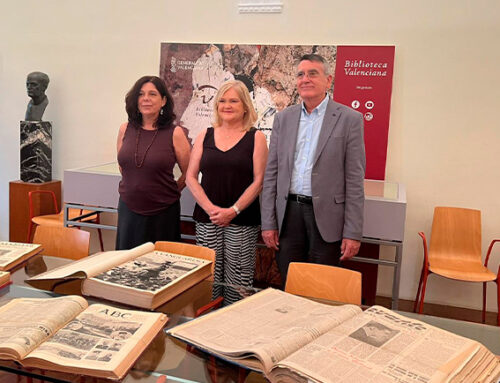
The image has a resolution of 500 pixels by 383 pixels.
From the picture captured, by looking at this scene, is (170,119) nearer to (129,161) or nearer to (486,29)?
(129,161)

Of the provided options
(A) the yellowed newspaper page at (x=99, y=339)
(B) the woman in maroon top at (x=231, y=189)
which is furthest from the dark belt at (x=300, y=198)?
(A) the yellowed newspaper page at (x=99, y=339)

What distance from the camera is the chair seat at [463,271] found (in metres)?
3.50

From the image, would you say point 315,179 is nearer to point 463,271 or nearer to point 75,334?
point 75,334

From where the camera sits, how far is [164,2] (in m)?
4.60

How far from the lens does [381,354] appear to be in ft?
4.14

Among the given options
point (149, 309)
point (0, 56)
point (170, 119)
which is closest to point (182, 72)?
point (170, 119)

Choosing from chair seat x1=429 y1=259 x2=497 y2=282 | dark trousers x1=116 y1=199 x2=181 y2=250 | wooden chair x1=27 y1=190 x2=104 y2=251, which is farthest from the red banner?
wooden chair x1=27 y1=190 x2=104 y2=251

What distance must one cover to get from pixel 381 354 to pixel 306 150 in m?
1.56

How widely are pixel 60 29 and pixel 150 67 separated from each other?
104 centimetres

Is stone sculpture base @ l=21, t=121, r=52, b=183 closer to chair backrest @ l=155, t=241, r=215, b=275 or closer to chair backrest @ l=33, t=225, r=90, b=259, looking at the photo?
chair backrest @ l=33, t=225, r=90, b=259

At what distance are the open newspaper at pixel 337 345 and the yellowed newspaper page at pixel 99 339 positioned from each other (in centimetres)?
11

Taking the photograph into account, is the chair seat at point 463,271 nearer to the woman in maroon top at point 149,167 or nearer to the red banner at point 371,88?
the red banner at point 371,88

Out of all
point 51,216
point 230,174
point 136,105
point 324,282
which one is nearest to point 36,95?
point 51,216

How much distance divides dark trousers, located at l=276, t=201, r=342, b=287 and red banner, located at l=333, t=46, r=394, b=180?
1641mm
